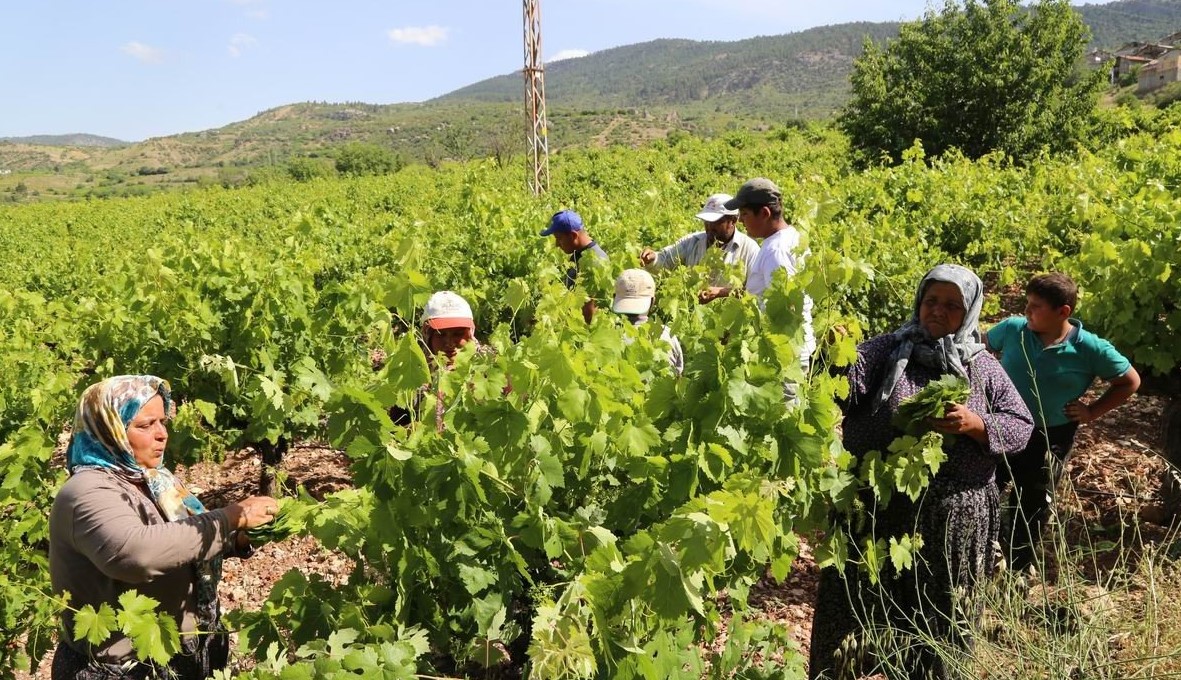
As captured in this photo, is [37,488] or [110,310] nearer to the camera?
[37,488]

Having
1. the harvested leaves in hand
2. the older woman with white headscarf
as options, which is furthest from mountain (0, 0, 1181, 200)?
the harvested leaves in hand

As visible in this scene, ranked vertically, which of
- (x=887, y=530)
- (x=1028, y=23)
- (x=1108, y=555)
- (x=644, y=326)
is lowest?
(x=1108, y=555)

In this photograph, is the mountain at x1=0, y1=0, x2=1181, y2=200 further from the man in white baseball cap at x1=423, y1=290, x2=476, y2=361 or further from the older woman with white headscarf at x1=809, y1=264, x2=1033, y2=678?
the older woman with white headscarf at x1=809, y1=264, x2=1033, y2=678

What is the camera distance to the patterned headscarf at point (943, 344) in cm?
239

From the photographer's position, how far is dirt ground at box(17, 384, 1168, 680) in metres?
3.77

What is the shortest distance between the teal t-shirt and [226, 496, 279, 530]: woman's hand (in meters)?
2.68

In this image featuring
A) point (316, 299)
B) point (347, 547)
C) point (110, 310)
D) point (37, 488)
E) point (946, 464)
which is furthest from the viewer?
point (316, 299)

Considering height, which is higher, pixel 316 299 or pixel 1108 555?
pixel 316 299

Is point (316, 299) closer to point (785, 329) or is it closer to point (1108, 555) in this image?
point (785, 329)

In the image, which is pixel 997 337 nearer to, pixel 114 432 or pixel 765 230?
pixel 765 230

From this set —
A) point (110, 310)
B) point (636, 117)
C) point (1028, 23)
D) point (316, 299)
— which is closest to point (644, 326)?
point (316, 299)

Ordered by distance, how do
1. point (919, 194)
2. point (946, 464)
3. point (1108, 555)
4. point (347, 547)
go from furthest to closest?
point (919, 194)
point (1108, 555)
point (946, 464)
point (347, 547)

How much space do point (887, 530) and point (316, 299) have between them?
11.3 ft

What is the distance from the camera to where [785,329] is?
1.97 meters
